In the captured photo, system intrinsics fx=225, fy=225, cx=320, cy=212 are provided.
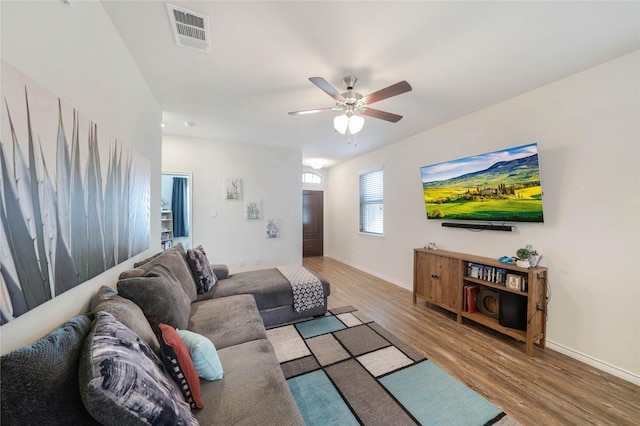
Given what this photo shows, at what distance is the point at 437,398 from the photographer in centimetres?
160

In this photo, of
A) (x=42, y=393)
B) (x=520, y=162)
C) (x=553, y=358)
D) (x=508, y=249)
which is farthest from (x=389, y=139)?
(x=42, y=393)

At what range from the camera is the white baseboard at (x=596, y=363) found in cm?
177

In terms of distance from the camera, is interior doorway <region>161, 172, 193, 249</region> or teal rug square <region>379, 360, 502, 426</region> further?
interior doorway <region>161, 172, 193, 249</region>

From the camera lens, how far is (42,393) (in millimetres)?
595

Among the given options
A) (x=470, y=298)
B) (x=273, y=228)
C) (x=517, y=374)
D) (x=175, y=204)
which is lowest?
(x=517, y=374)

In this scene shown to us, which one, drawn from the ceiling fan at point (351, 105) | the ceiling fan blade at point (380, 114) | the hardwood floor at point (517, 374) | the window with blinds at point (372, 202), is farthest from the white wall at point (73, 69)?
the window with blinds at point (372, 202)

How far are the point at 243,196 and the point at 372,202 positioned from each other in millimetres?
2647

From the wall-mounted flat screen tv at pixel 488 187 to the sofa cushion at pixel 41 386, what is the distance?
10.8ft

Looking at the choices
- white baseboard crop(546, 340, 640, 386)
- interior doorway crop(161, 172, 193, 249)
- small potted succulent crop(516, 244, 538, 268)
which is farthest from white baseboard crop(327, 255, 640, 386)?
interior doorway crop(161, 172, 193, 249)

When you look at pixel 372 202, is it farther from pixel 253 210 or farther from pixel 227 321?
pixel 227 321

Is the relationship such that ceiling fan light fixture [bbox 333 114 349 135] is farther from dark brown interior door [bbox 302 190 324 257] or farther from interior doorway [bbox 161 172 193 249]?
interior doorway [bbox 161 172 193 249]

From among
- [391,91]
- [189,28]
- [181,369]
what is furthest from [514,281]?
[189,28]

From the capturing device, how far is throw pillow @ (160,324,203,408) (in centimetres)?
95

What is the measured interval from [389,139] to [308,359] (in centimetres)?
347
